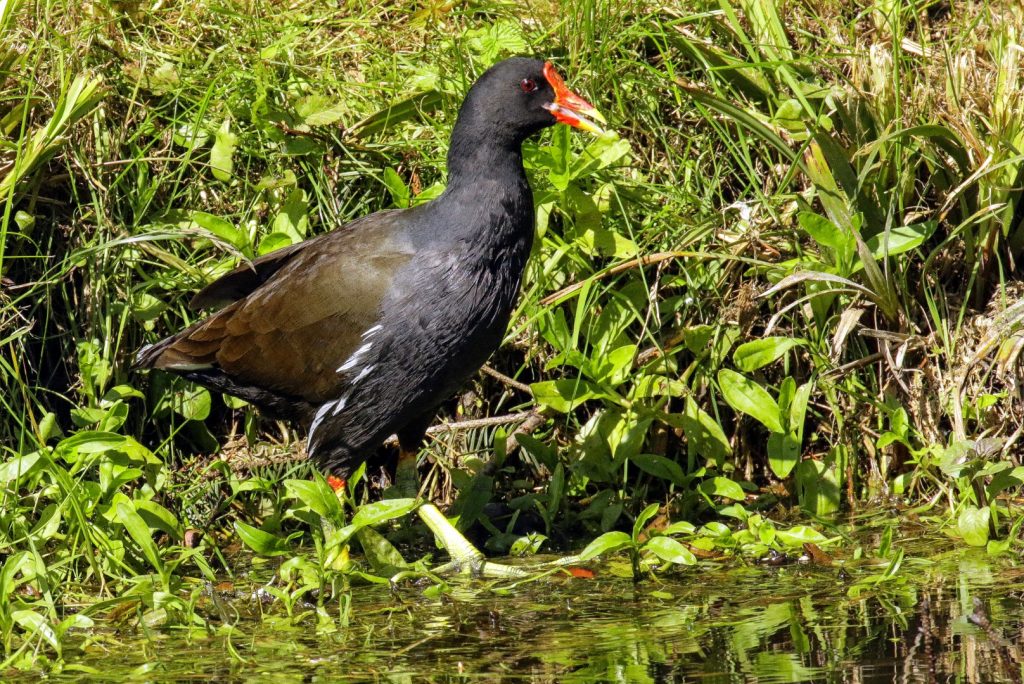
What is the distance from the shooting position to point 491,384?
4.52 meters

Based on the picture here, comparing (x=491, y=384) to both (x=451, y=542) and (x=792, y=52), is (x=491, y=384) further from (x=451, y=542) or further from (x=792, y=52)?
(x=792, y=52)

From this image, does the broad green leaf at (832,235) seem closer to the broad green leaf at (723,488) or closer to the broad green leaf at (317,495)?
the broad green leaf at (723,488)

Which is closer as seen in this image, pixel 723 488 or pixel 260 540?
pixel 260 540

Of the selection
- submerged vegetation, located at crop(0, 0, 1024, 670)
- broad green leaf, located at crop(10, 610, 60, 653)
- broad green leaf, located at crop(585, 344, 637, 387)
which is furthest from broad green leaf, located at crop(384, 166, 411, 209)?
broad green leaf, located at crop(10, 610, 60, 653)

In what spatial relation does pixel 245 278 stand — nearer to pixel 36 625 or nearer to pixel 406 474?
pixel 406 474

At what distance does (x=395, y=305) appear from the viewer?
3814 millimetres

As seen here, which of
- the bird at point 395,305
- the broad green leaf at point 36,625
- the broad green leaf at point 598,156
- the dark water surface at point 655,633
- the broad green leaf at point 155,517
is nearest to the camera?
the dark water surface at point 655,633

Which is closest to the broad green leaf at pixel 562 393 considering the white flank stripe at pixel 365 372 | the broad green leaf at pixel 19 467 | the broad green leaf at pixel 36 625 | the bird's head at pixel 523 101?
the white flank stripe at pixel 365 372

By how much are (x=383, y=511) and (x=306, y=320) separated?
82cm

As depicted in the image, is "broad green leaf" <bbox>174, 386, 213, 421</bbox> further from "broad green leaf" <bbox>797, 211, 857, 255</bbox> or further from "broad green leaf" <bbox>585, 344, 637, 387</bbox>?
"broad green leaf" <bbox>797, 211, 857, 255</bbox>

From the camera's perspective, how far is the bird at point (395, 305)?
3795 mm

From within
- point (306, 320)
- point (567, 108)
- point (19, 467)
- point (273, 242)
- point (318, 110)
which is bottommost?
point (19, 467)

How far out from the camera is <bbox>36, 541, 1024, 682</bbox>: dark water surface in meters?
2.83

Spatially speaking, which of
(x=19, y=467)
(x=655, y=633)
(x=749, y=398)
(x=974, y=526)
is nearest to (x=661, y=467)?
(x=749, y=398)
